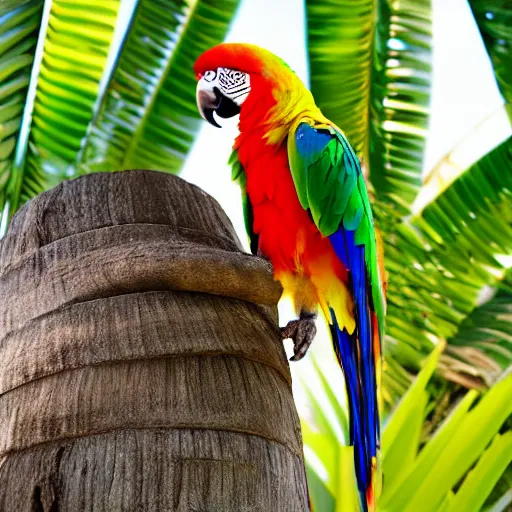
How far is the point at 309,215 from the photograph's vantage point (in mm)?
1361

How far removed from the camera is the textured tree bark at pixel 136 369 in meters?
0.73

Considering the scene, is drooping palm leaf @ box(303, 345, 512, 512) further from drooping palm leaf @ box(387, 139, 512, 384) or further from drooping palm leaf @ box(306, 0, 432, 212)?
drooping palm leaf @ box(306, 0, 432, 212)

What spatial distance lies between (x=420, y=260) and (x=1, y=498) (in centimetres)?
211

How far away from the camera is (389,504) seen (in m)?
1.82

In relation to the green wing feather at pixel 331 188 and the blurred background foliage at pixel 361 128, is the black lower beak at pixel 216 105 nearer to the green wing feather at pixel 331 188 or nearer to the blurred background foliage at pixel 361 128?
the green wing feather at pixel 331 188

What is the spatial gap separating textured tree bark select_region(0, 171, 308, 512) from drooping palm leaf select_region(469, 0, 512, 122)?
172cm

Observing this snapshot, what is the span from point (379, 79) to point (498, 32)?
423 millimetres

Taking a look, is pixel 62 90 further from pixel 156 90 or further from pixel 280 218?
pixel 280 218

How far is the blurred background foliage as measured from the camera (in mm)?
2359

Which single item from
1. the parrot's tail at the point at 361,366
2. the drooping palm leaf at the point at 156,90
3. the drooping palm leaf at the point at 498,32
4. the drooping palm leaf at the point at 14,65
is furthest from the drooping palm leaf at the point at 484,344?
the drooping palm leaf at the point at 14,65

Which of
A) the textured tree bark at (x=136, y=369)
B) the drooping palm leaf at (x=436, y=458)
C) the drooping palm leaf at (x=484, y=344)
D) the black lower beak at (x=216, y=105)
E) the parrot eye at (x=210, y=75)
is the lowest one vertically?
the drooping palm leaf at (x=484, y=344)

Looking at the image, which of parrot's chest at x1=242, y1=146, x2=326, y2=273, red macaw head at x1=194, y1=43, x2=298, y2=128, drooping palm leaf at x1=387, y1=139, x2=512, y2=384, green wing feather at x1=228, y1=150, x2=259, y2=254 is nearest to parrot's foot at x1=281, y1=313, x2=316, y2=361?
parrot's chest at x1=242, y1=146, x2=326, y2=273

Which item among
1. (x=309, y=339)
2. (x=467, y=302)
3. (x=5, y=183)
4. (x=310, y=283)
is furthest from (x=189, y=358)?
(x=467, y=302)

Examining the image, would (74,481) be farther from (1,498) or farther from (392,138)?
(392,138)
